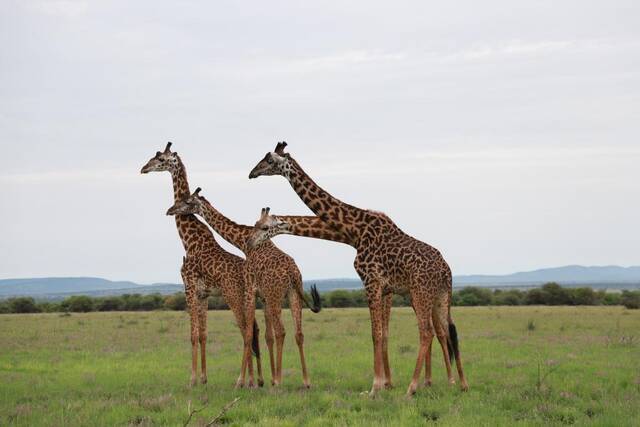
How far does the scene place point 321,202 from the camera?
12914 mm

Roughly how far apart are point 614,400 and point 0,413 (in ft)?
29.6

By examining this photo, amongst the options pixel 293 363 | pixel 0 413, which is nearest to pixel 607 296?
pixel 293 363

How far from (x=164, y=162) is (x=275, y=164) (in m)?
3.26

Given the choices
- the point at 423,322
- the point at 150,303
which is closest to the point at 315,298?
the point at 423,322

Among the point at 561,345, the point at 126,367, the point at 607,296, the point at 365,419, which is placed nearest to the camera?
the point at 365,419

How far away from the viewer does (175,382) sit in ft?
47.6

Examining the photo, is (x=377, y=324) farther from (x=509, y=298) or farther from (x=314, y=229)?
(x=509, y=298)

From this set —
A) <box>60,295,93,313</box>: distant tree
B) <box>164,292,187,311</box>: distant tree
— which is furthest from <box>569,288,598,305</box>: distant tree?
<box>60,295,93,313</box>: distant tree

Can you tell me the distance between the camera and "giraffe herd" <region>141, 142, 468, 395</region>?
12.0 metres

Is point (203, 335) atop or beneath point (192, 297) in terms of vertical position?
beneath

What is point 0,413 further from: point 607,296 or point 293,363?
point 607,296

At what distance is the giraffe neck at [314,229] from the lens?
42.3 ft

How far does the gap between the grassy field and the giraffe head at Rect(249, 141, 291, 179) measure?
358 centimetres

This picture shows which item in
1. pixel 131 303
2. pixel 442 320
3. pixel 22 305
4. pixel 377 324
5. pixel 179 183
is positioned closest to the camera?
pixel 377 324
